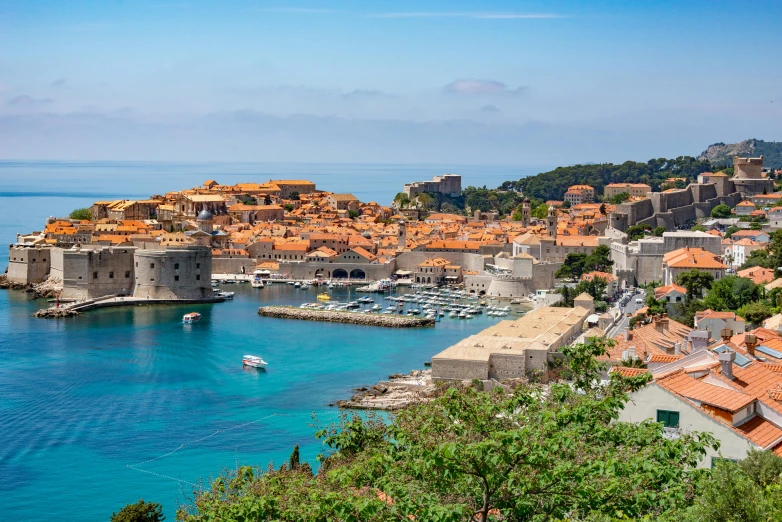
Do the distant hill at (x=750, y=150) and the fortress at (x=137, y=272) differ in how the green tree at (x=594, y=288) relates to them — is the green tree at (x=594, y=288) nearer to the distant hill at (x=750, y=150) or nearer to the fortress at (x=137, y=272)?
the fortress at (x=137, y=272)

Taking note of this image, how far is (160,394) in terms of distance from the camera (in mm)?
16797

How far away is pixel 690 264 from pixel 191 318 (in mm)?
12361

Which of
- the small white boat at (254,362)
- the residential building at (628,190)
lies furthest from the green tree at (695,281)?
the residential building at (628,190)

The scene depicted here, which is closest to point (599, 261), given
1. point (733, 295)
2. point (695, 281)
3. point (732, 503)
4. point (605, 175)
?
point (695, 281)

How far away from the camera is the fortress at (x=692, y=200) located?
37281mm

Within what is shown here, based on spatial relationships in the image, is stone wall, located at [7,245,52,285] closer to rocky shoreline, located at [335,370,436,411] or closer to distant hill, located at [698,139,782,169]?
rocky shoreline, located at [335,370,436,411]

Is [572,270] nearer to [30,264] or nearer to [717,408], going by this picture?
[30,264]

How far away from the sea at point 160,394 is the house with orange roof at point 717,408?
467cm

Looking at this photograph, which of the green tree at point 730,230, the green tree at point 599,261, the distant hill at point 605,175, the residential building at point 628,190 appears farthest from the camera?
the distant hill at point 605,175

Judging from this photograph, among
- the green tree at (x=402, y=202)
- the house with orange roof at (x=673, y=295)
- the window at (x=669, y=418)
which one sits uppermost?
the green tree at (x=402, y=202)

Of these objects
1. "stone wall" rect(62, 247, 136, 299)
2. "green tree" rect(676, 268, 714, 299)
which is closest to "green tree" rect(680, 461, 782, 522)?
"green tree" rect(676, 268, 714, 299)

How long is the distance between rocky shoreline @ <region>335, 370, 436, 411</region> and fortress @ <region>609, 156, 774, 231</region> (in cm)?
2157

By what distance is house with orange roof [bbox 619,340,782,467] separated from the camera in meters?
6.91

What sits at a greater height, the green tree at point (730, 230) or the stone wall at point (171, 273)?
the green tree at point (730, 230)
